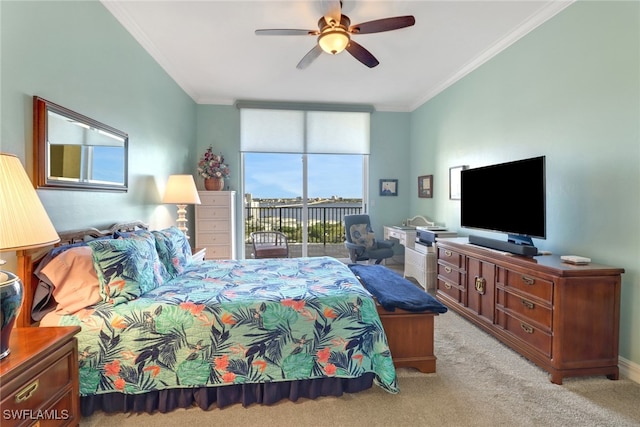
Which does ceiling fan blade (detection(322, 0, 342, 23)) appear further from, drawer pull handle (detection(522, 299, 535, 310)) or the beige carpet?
the beige carpet

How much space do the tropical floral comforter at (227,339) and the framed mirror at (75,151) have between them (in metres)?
0.93

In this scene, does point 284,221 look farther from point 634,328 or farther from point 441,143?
point 634,328

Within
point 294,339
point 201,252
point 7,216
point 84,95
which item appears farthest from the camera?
point 201,252

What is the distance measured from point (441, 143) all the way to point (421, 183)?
0.81 metres

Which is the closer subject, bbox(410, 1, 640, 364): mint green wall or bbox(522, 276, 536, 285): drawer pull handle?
bbox(410, 1, 640, 364): mint green wall

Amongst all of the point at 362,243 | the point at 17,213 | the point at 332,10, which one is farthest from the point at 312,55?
the point at 362,243

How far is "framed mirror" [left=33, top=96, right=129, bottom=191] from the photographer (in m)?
1.88

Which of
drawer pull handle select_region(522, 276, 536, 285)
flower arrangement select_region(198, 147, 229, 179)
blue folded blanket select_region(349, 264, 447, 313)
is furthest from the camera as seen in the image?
flower arrangement select_region(198, 147, 229, 179)

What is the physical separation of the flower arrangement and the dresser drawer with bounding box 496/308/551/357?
403 centimetres

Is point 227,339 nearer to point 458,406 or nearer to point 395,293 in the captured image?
point 395,293

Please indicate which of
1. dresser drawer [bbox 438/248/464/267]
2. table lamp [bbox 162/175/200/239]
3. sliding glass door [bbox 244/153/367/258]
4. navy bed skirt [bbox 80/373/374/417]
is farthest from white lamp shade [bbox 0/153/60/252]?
sliding glass door [bbox 244/153/367/258]

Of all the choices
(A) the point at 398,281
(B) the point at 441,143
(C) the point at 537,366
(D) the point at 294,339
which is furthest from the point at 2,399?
(B) the point at 441,143

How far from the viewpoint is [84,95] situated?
230 cm

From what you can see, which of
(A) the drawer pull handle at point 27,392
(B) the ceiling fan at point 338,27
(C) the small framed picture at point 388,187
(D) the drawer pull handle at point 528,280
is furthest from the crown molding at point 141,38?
(D) the drawer pull handle at point 528,280
